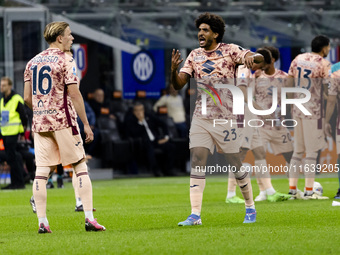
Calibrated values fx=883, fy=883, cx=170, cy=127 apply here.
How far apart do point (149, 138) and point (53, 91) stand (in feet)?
44.6

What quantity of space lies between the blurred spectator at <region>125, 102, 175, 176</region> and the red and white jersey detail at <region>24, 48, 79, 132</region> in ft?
43.9

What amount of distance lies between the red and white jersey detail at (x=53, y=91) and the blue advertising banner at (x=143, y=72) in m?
14.2

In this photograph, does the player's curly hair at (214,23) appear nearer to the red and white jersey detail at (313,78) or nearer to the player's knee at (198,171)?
the player's knee at (198,171)

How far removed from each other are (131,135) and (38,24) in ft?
11.9

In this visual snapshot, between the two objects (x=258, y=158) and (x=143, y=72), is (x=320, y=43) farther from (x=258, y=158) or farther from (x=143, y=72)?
(x=143, y=72)

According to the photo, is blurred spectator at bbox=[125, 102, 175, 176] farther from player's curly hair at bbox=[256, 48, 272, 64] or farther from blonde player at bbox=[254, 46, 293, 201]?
player's curly hair at bbox=[256, 48, 272, 64]

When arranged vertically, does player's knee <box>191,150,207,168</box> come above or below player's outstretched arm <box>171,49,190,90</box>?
below

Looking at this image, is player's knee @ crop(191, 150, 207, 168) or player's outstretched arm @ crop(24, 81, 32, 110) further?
player's knee @ crop(191, 150, 207, 168)

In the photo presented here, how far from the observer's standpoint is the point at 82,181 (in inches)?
347

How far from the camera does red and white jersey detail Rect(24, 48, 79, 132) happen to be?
877 cm

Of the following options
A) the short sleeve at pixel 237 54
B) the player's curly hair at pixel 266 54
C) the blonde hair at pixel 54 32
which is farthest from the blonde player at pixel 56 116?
the player's curly hair at pixel 266 54

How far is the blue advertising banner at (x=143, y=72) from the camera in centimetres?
2316

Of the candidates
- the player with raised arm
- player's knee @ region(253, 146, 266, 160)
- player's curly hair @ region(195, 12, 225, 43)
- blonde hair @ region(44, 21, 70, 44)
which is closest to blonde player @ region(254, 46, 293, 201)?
player's knee @ region(253, 146, 266, 160)

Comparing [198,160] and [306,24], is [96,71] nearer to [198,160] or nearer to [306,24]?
[306,24]
